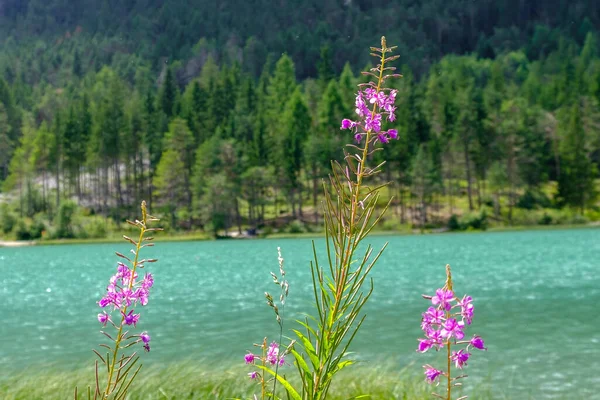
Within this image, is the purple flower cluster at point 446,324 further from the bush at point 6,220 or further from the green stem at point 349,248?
the bush at point 6,220

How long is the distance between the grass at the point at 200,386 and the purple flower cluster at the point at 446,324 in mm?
7464

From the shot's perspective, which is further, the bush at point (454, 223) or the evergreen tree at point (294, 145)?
the evergreen tree at point (294, 145)

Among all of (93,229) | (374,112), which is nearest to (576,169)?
(93,229)

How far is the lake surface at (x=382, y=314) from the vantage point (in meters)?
17.0

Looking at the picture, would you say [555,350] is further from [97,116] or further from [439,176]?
[97,116]

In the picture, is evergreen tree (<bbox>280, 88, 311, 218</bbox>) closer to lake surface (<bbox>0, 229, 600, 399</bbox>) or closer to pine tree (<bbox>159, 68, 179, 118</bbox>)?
pine tree (<bbox>159, 68, 179, 118</bbox>)

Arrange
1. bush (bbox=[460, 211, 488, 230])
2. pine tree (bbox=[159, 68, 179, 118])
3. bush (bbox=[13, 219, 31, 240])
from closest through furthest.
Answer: bush (bbox=[460, 211, 488, 230])
bush (bbox=[13, 219, 31, 240])
pine tree (bbox=[159, 68, 179, 118])

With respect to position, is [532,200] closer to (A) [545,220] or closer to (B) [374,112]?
(A) [545,220]

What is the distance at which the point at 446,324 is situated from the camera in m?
3.22

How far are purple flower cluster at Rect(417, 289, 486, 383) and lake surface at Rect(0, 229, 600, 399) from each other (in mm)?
2027

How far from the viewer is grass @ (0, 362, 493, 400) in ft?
37.0

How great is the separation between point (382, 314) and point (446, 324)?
22.9 metres

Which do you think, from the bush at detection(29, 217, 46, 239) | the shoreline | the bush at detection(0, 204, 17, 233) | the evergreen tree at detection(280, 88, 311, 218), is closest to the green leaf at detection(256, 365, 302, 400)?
the shoreline

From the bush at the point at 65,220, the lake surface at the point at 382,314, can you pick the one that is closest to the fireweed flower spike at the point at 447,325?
the lake surface at the point at 382,314
